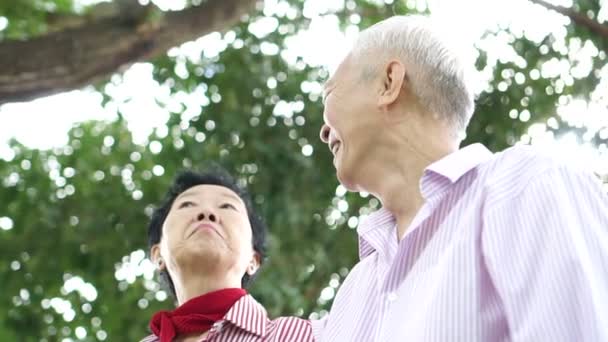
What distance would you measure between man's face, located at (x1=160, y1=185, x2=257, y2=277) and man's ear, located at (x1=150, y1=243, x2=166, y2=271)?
0.16 ft

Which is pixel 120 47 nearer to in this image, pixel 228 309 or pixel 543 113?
pixel 228 309

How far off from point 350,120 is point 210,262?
83 cm

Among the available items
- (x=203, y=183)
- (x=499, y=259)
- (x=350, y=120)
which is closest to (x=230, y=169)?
(x=203, y=183)

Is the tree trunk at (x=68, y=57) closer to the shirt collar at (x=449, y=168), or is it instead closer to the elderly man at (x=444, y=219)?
the elderly man at (x=444, y=219)

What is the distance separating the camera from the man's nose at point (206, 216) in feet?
9.07

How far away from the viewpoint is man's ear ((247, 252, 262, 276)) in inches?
114

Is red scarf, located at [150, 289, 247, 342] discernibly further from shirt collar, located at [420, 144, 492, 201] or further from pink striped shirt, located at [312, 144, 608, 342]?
shirt collar, located at [420, 144, 492, 201]

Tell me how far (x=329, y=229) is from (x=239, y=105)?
2.42 feet

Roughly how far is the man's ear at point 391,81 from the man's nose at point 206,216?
3.09ft

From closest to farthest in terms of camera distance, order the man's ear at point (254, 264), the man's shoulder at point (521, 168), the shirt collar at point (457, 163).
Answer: the man's shoulder at point (521, 168) → the shirt collar at point (457, 163) → the man's ear at point (254, 264)

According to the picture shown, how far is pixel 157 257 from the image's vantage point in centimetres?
295

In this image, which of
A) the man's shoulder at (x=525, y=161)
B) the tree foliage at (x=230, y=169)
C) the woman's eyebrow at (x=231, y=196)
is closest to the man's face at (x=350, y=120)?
the man's shoulder at (x=525, y=161)

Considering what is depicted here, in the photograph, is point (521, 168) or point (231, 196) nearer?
point (521, 168)

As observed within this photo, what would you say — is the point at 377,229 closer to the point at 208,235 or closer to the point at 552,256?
the point at 552,256
